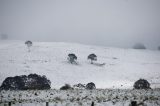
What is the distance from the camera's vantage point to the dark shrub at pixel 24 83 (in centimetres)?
3506

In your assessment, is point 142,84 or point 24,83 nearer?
point 24,83

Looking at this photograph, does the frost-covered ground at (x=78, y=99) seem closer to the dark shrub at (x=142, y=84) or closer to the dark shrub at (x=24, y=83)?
the dark shrub at (x=24, y=83)

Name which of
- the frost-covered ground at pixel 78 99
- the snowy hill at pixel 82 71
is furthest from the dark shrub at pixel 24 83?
the snowy hill at pixel 82 71

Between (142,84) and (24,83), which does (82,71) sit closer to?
(142,84)

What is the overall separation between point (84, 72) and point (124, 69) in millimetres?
20674

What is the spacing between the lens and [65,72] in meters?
68.7

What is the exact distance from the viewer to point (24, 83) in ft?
119

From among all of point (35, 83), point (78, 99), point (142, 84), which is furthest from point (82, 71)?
Result: point (78, 99)

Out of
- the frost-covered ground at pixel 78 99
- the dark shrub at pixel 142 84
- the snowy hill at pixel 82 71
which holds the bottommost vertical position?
the frost-covered ground at pixel 78 99

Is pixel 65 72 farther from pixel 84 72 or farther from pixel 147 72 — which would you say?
pixel 147 72

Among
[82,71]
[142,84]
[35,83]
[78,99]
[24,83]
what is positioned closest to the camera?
[78,99]

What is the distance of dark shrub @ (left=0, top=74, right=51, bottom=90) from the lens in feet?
115

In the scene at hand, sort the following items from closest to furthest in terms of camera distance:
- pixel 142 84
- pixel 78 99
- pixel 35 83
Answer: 1. pixel 78 99
2. pixel 35 83
3. pixel 142 84

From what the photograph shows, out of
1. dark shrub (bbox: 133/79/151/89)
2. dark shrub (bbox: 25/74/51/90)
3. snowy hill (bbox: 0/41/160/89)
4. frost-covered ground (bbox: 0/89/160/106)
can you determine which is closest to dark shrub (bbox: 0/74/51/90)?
dark shrub (bbox: 25/74/51/90)
